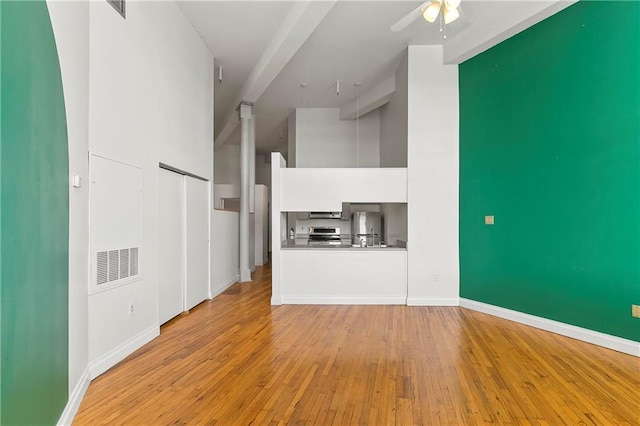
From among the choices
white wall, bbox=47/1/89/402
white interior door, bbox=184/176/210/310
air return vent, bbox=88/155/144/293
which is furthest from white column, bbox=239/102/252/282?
white wall, bbox=47/1/89/402

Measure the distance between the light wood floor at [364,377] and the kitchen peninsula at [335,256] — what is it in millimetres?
1008

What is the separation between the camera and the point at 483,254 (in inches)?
197

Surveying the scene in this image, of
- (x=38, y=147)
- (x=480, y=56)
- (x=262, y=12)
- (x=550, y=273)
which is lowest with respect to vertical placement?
(x=550, y=273)

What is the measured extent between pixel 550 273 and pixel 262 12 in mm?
4717

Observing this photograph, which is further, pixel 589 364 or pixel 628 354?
pixel 628 354

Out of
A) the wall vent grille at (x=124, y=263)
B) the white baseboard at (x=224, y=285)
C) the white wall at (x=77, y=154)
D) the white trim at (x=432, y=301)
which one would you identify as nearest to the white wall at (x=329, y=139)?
the white baseboard at (x=224, y=285)

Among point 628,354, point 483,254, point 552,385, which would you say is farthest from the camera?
point 483,254

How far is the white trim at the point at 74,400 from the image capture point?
218 centimetres

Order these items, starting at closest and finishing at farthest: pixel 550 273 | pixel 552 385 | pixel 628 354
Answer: pixel 552 385 < pixel 628 354 < pixel 550 273

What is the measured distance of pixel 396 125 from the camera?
6402 mm

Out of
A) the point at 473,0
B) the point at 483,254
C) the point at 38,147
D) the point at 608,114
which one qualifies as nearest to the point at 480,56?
the point at 473,0

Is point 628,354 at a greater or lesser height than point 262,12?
lesser

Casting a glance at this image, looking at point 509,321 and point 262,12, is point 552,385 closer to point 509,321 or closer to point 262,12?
point 509,321

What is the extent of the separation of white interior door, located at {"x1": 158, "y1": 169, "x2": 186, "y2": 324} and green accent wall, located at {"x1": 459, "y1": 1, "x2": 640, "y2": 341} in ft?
13.1
